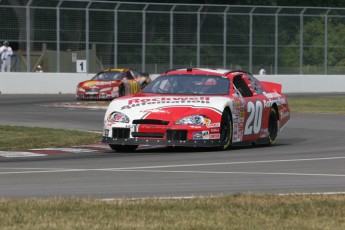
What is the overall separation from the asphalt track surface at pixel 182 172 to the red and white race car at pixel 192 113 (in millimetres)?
250

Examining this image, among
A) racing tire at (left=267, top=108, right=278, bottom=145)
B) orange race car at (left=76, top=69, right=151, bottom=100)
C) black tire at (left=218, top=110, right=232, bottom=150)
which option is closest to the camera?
black tire at (left=218, top=110, right=232, bottom=150)

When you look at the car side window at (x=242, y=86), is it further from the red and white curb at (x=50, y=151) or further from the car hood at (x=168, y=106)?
the red and white curb at (x=50, y=151)

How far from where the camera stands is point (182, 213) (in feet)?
31.6

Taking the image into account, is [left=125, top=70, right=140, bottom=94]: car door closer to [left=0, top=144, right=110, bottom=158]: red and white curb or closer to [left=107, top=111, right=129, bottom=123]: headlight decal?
[left=0, top=144, right=110, bottom=158]: red and white curb

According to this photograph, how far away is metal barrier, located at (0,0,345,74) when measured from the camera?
45.8m

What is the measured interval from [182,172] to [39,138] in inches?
251

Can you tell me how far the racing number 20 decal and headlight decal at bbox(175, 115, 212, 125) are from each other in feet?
4.60

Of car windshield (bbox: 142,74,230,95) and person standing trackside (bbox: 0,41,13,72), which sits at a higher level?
person standing trackside (bbox: 0,41,13,72)

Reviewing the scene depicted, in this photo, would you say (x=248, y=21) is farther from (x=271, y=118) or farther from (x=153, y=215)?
(x=153, y=215)

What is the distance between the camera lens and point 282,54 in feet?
169

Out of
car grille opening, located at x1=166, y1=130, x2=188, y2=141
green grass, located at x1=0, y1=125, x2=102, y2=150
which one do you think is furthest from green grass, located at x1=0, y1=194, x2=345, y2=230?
green grass, located at x1=0, y1=125, x2=102, y2=150

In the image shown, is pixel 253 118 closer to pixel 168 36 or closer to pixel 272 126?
pixel 272 126

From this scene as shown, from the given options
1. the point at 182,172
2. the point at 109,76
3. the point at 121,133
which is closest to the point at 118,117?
the point at 121,133

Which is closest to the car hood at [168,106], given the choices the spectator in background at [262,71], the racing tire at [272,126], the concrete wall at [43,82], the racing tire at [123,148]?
the racing tire at [123,148]
